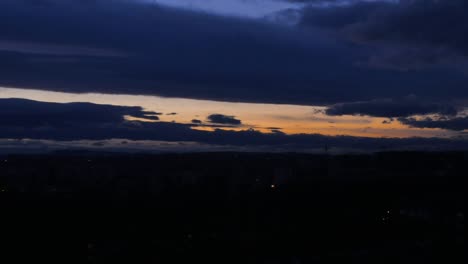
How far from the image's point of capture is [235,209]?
127 ft

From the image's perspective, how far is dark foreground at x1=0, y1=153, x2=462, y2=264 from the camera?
2450cm

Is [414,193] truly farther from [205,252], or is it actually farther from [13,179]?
[13,179]

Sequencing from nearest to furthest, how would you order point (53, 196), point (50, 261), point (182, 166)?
point (50, 261) < point (53, 196) < point (182, 166)

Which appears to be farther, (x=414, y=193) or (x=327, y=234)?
(x=414, y=193)

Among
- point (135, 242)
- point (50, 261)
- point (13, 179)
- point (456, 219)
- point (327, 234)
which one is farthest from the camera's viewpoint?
point (13, 179)

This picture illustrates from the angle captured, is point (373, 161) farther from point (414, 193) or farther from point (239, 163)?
point (414, 193)

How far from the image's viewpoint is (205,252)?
80.0 feet

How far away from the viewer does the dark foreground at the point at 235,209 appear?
24.5 m

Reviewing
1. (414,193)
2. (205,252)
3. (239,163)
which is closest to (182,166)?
(239,163)

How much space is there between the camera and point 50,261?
23156 mm

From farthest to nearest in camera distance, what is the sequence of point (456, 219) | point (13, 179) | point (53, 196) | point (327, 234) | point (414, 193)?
point (13, 179), point (414, 193), point (53, 196), point (456, 219), point (327, 234)

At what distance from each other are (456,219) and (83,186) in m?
27.9

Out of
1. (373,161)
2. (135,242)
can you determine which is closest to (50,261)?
(135,242)

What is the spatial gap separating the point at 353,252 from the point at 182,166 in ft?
123
